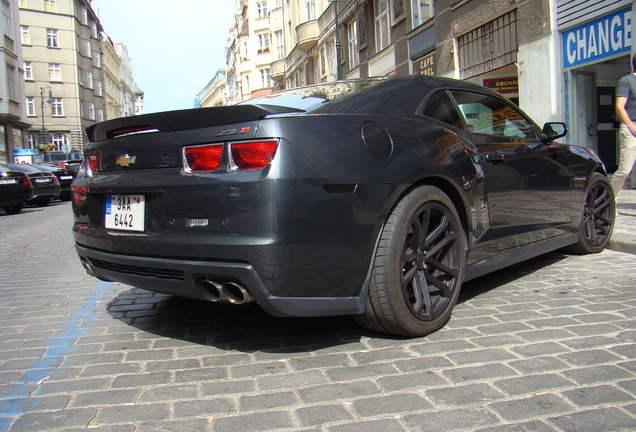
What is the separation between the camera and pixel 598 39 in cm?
1059

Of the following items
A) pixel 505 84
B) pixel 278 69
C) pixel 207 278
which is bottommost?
pixel 207 278

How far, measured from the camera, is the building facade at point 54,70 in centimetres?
5397

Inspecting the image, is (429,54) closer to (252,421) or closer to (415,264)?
(415,264)

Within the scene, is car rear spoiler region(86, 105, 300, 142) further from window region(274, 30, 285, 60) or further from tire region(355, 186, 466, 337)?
window region(274, 30, 285, 60)

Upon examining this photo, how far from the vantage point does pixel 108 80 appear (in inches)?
3194

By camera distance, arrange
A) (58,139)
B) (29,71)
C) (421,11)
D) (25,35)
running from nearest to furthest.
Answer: (421,11)
(25,35)
(29,71)
(58,139)

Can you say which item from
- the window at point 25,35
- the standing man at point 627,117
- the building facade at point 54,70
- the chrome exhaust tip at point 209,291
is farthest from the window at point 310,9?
the chrome exhaust tip at point 209,291

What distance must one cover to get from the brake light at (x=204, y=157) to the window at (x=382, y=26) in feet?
65.0

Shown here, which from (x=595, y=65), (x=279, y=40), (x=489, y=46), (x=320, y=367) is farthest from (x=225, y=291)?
(x=279, y=40)

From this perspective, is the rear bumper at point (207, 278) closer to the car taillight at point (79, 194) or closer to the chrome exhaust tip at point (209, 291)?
the chrome exhaust tip at point (209, 291)

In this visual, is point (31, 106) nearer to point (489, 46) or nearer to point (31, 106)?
point (31, 106)

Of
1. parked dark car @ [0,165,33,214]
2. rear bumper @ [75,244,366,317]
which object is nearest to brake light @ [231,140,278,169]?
rear bumper @ [75,244,366,317]

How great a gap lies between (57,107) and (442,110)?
59.9 meters

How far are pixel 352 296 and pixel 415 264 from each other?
0.48 metres
